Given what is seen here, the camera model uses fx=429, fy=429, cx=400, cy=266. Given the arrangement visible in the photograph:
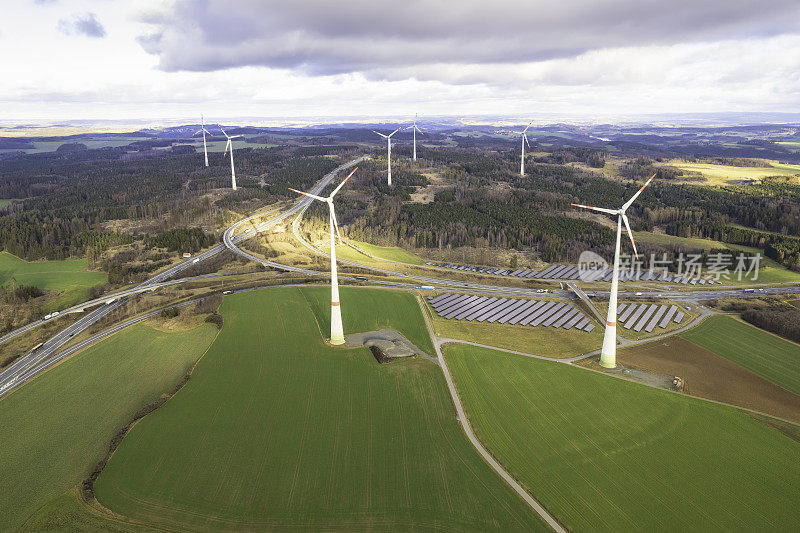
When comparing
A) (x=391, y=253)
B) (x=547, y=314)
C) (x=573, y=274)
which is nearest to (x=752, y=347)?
(x=547, y=314)

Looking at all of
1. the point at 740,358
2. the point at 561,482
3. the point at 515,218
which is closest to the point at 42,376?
the point at 561,482

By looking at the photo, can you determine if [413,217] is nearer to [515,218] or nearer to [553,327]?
[515,218]

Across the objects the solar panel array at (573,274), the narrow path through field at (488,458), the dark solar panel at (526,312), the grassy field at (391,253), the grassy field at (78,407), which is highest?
the grassy field at (391,253)

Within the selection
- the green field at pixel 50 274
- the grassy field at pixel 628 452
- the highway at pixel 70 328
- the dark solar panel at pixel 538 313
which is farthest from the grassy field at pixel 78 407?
the dark solar panel at pixel 538 313

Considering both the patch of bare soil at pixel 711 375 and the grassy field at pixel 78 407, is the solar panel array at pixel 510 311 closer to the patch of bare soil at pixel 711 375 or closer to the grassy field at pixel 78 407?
the patch of bare soil at pixel 711 375

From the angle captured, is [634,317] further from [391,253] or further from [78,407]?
[78,407]
